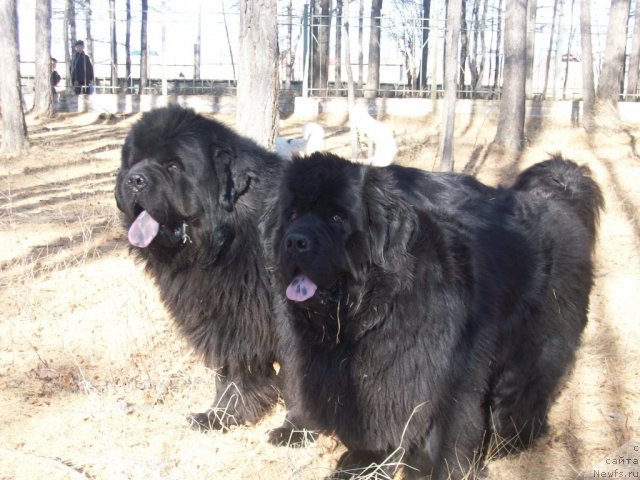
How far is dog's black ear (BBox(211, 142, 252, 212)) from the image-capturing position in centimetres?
430

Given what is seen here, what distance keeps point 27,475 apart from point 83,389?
1125mm

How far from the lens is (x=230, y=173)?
4.33 meters

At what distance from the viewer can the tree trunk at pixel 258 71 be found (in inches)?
260

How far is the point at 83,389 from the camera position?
4906 millimetres

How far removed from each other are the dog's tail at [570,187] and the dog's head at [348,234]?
188 centimetres

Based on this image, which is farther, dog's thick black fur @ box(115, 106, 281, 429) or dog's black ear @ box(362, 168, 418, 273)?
dog's thick black fur @ box(115, 106, 281, 429)

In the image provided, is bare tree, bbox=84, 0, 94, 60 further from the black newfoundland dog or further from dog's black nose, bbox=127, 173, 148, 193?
the black newfoundland dog

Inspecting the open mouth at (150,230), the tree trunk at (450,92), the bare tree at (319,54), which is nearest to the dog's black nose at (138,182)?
the open mouth at (150,230)

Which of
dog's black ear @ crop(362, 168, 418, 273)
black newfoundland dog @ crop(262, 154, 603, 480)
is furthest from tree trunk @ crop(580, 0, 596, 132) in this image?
dog's black ear @ crop(362, 168, 418, 273)

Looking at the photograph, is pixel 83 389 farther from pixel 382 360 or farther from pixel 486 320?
pixel 486 320

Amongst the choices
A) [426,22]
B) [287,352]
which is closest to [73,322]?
[287,352]

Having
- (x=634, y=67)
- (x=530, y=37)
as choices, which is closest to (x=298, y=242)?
(x=530, y=37)

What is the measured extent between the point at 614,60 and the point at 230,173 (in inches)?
483

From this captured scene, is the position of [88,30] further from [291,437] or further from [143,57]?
[291,437]
